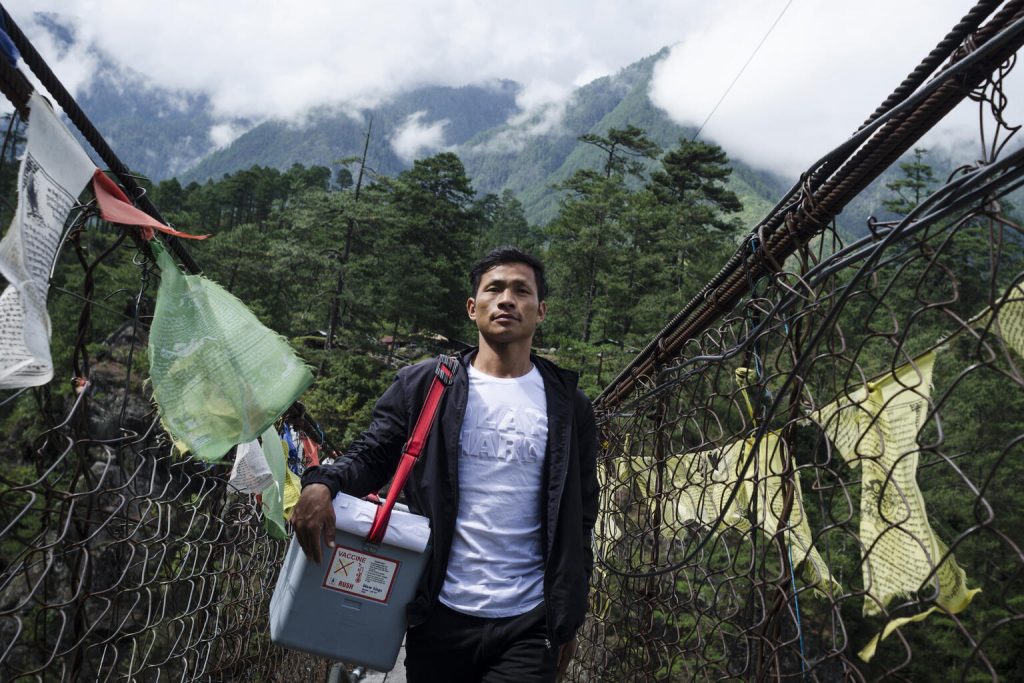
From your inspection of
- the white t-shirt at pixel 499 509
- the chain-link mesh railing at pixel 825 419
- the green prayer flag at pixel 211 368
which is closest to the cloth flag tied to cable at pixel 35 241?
the green prayer flag at pixel 211 368

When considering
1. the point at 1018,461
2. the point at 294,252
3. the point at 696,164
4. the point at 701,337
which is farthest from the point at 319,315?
the point at 701,337

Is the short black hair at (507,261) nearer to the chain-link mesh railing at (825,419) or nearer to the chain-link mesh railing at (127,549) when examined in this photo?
the chain-link mesh railing at (825,419)

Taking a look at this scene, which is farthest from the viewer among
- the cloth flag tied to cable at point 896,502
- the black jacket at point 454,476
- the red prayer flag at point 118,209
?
the black jacket at point 454,476

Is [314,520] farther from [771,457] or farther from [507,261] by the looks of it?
[771,457]

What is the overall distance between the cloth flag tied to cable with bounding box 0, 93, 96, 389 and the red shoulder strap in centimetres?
73

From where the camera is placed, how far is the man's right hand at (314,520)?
4.44ft

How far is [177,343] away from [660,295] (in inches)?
809

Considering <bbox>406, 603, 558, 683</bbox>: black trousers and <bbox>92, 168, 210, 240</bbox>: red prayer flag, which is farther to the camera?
<bbox>406, 603, 558, 683</bbox>: black trousers

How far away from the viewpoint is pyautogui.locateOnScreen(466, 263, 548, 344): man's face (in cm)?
168

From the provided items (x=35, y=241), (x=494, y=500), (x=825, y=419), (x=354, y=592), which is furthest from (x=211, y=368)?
(x=825, y=419)

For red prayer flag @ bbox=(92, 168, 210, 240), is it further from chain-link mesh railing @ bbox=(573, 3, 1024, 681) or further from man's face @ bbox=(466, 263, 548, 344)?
chain-link mesh railing @ bbox=(573, 3, 1024, 681)

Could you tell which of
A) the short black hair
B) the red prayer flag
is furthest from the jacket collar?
the red prayer flag

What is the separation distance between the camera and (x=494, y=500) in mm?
1528

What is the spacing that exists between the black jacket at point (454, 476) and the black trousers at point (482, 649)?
36 millimetres
